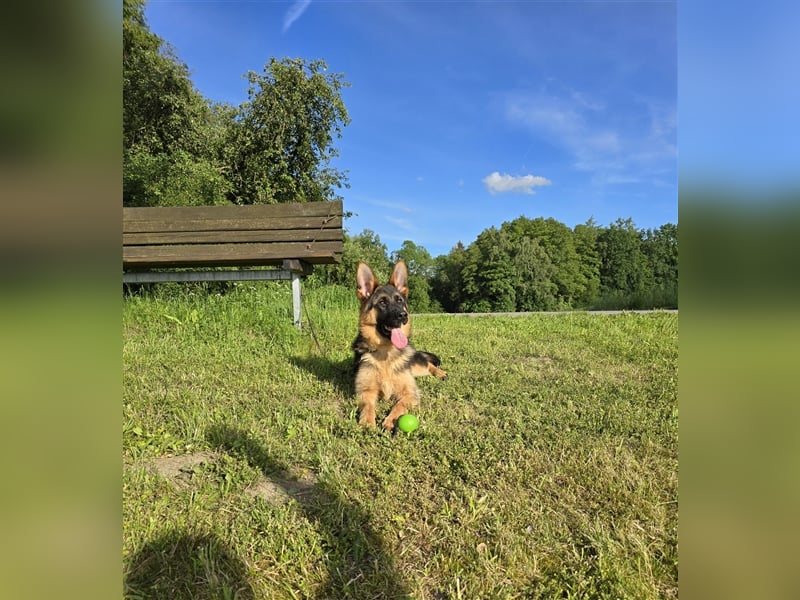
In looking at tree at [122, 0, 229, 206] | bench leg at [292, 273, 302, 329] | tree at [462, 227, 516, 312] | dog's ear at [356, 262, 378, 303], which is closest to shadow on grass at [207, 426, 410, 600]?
dog's ear at [356, 262, 378, 303]

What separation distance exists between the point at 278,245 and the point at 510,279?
34.5 m

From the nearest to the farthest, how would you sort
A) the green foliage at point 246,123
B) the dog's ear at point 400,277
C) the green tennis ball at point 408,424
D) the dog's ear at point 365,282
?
the green tennis ball at point 408,424
the dog's ear at point 365,282
the dog's ear at point 400,277
the green foliage at point 246,123

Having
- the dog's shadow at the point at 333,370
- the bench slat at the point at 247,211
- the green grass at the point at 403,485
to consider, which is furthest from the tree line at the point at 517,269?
the green grass at the point at 403,485

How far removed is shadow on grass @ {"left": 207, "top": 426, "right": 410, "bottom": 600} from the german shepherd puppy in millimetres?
1066

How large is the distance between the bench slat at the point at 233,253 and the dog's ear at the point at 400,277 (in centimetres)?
220

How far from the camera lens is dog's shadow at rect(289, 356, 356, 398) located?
481 cm

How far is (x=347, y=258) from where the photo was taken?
32.1m

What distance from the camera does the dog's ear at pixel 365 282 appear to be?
17.6 feet

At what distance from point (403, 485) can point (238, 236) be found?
627cm

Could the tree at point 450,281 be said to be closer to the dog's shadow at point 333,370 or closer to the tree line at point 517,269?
the tree line at point 517,269

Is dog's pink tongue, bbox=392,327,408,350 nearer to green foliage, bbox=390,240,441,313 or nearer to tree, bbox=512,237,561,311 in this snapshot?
green foliage, bbox=390,240,441,313
